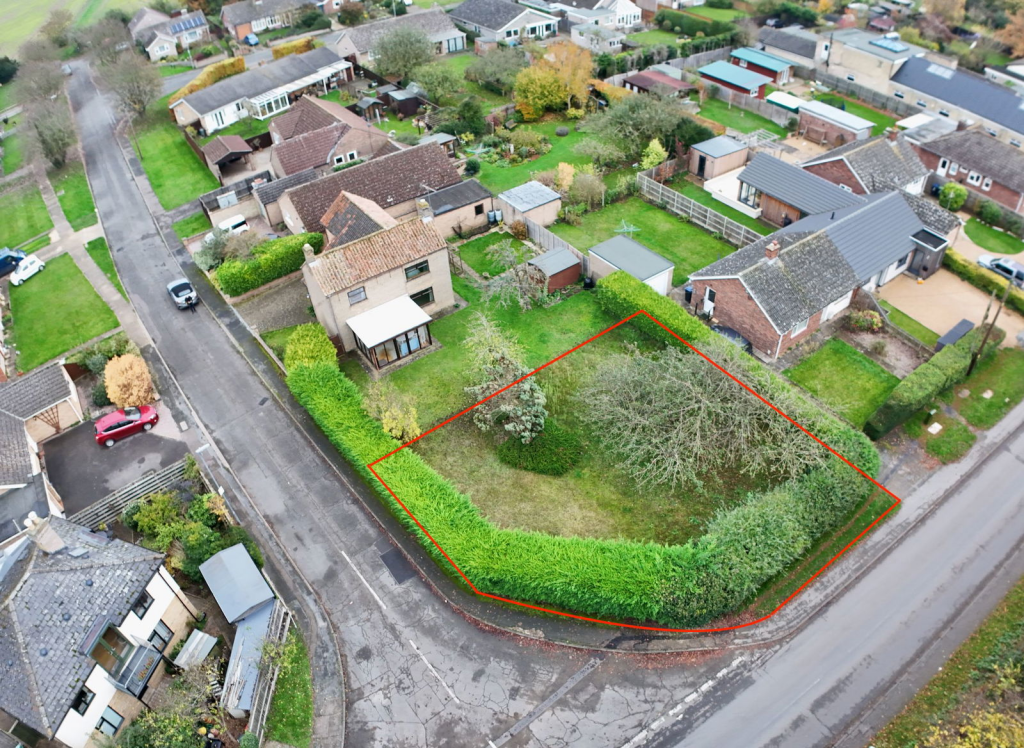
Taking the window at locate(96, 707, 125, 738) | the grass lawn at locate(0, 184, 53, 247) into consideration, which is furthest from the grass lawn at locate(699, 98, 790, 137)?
the window at locate(96, 707, 125, 738)

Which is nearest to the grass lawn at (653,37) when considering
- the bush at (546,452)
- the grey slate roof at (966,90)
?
the grey slate roof at (966,90)

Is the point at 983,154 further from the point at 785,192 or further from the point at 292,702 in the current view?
the point at 292,702

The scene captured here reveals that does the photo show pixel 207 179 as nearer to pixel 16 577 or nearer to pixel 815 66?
pixel 16 577

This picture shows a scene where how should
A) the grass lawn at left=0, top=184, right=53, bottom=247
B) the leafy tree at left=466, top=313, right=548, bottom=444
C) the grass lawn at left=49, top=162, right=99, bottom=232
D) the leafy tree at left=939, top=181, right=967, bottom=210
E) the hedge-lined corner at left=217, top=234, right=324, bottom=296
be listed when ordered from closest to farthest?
the leafy tree at left=466, top=313, right=548, bottom=444
the hedge-lined corner at left=217, top=234, right=324, bottom=296
the leafy tree at left=939, top=181, right=967, bottom=210
the grass lawn at left=0, top=184, right=53, bottom=247
the grass lawn at left=49, top=162, right=99, bottom=232

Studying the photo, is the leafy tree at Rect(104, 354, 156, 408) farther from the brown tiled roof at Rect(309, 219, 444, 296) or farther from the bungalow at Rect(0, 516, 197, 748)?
the bungalow at Rect(0, 516, 197, 748)

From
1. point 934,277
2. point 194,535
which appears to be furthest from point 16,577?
point 934,277

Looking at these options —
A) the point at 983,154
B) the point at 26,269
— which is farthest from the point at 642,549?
the point at 26,269

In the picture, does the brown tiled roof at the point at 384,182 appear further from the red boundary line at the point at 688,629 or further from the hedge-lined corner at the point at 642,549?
the hedge-lined corner at the point at 642,549
